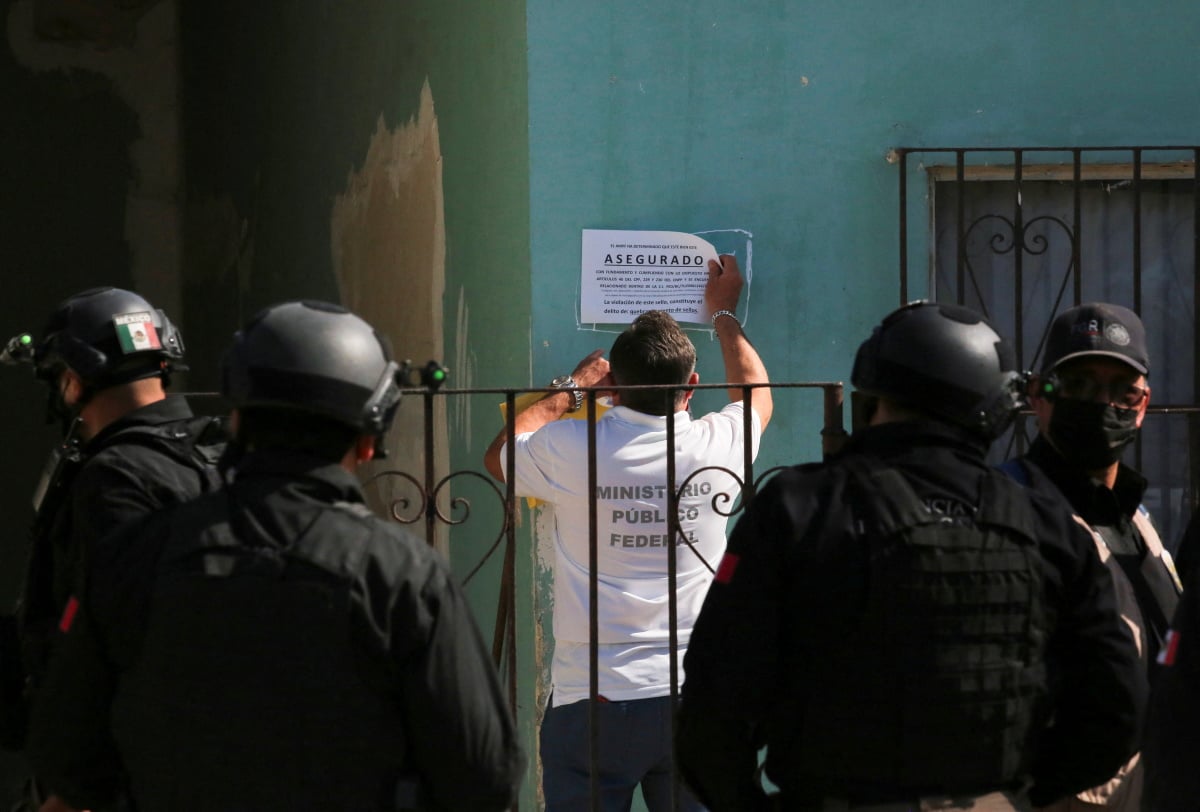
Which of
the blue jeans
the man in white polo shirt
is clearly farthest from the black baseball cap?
the blue jeans

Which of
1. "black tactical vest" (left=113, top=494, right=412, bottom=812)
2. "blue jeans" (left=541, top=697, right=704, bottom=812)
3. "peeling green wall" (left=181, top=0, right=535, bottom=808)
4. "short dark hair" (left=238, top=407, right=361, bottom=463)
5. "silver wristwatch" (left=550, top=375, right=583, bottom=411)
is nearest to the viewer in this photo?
"black tactical vest" (left=113, top=494, right=412, bottom=812)

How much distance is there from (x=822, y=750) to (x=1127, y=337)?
119 cm

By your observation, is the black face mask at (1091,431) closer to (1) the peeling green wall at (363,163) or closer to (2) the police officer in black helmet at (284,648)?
(2) the police officer in black helmet at (284,648)

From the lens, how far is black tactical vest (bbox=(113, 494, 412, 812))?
6.98 feet

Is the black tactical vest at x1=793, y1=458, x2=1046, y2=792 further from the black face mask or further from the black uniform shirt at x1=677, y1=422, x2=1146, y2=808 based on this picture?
the black face mask

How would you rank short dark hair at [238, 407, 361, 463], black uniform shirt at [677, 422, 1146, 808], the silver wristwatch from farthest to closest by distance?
the silver wristwatch < black uniform shirt at [677, 422, 1146, 808] < short dark hair at [238, 407, 361, 463]

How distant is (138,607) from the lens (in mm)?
2188

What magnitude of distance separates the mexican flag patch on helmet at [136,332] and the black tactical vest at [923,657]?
4.76ft

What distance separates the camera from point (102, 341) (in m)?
2.89

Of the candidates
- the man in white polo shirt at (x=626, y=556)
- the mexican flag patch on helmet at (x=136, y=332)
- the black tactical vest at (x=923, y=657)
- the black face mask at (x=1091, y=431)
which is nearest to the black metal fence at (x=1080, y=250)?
the man in white polo shirt at (x=626, y=556)

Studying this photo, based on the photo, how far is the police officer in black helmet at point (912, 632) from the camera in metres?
2.34

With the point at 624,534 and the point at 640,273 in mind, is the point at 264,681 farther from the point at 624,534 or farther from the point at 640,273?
the point at 640,273

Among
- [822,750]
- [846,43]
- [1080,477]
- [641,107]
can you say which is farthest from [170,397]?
[846,43]

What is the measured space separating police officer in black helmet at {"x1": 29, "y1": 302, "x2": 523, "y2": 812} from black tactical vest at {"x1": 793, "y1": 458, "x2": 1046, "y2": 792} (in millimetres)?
534
